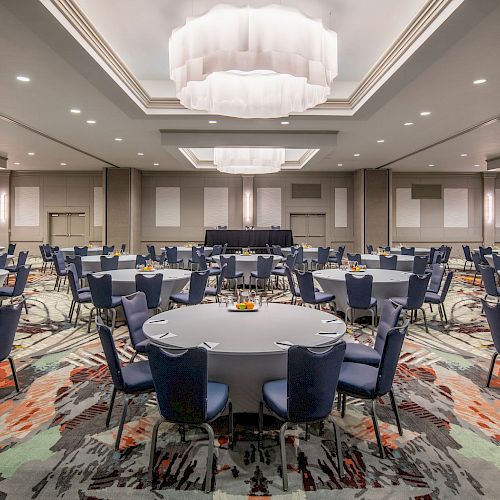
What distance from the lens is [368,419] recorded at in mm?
3387

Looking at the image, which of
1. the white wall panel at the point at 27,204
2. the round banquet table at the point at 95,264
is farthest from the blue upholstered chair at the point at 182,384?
the white wall panel at the point at 27,204

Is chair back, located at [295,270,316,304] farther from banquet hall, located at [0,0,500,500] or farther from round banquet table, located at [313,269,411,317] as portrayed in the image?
round banquet table, located at [313,269,411,317]

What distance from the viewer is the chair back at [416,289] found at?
5.62 metres

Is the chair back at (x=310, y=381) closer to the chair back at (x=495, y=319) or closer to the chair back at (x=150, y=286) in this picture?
the chair back at (x=495, y=319)

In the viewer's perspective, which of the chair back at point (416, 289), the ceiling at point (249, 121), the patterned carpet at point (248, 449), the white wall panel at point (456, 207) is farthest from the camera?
the white wall panel at point (456, 207)

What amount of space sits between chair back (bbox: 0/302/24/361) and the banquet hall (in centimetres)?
4

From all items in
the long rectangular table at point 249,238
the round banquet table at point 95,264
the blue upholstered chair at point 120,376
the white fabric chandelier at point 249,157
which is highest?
the white fabric chandelier at point 249,157

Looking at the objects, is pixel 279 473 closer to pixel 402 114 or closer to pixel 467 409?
pixel 467 409

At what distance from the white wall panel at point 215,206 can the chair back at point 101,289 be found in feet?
43.0

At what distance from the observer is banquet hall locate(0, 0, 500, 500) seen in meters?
2.57

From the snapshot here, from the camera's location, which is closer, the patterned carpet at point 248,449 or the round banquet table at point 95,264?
the patterned carpet at point 248,449

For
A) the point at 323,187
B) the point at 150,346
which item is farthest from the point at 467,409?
the point at 323,187

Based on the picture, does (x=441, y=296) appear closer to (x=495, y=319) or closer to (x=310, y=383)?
(x=495, y=319)

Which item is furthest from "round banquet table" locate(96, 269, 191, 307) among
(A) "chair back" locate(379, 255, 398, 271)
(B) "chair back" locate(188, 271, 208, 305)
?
(A) "chair back" locate(379, 255, 398, 271)
